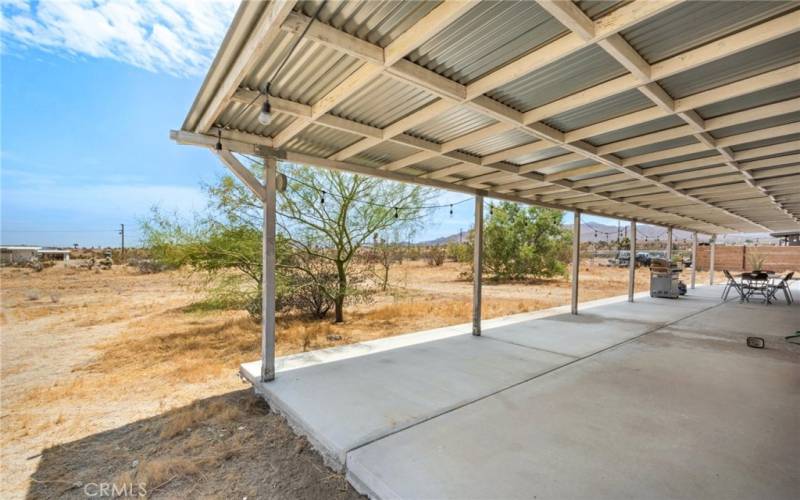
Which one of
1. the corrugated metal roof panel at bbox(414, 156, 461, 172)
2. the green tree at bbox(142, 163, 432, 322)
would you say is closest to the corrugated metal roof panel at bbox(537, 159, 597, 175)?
the corrugated metal roof panel at bbox(414, 156, 461, 172)

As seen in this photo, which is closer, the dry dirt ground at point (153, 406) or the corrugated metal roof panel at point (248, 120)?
the dry dirt ground at point (153, 406)

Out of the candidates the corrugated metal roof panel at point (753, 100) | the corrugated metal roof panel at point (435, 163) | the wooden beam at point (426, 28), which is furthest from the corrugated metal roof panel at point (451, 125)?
the corrugated metal roof panel at point (753, 100)

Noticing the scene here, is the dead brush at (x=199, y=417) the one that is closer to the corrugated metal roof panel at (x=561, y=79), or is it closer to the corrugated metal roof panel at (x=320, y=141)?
the corrugated metal roof panel at (x=320, y=141)

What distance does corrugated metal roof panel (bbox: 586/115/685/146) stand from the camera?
120 inches

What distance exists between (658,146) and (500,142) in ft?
6.02

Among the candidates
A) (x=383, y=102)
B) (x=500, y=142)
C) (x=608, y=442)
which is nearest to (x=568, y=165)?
(x=500, y=142)

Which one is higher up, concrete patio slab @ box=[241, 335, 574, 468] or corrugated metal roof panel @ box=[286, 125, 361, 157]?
corrugated metal roof panel @ box=[286, 125, 361, 157]

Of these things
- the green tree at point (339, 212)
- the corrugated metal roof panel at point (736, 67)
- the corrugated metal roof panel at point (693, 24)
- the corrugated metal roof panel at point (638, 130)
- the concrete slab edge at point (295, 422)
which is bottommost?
the concrete slab edge at point (295, 422)

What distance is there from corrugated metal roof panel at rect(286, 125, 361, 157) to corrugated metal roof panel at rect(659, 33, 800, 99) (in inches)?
104

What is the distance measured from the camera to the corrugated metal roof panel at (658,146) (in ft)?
11.6

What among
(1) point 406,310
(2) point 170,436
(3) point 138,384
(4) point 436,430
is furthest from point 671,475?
(1) point 406,310

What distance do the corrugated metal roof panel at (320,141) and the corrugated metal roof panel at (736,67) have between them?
8.67 ft

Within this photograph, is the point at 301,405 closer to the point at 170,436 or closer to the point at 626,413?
the point at 170,436

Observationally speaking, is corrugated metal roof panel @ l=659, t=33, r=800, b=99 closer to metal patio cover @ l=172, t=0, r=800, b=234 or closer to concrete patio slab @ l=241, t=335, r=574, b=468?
metal patio cover @ l=172, t=0, r=800, b=234
